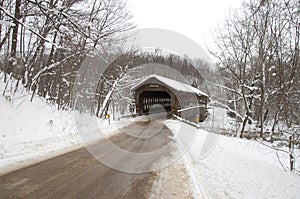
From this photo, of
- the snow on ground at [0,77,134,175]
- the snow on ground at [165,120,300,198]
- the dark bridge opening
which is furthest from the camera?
the dark bridge opening

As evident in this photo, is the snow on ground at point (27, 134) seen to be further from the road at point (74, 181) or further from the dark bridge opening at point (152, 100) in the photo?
the dark bridge opening at point (152, 100)

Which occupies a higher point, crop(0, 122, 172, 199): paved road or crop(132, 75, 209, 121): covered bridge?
crop(132, 75, 209, 121): covered bridge

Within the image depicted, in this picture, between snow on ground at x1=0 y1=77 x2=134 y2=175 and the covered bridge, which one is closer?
snow on ground at x1=0 y1=77 x2=134 y2=175

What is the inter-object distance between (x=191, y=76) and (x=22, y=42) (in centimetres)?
5650

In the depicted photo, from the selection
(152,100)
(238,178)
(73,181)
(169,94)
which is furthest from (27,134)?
(152,100)

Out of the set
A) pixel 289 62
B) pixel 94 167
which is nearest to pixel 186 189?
pixel 94 167

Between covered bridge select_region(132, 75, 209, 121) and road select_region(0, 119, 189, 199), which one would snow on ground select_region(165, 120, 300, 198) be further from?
covered bridge select_region(132, 75, 209, 121)

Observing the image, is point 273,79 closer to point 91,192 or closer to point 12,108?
point 91,192

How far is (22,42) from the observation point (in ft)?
38.0

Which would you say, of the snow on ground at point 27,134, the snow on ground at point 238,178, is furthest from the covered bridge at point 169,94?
the snow on ground at point 238,178

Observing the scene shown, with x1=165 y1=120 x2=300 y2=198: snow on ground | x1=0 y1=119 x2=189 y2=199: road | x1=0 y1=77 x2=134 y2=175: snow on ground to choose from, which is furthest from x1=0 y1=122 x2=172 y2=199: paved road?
x1=165 y1=120 x2=300 y2=198: snow on ground

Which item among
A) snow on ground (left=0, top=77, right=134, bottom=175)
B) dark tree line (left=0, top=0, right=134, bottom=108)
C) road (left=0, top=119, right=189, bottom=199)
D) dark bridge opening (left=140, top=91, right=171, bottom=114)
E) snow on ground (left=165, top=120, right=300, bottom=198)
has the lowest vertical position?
snow on ground (left=165, top=120, right=300, bottom=198)

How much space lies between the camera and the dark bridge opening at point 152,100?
25188 mm

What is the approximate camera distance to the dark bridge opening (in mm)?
25188
